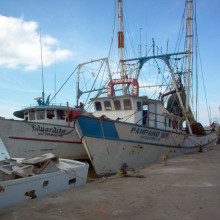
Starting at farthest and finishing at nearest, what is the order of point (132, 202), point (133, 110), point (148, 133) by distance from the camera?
point (133, 110), point (148, 133), point (132, 202)

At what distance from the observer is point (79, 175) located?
5.87 m

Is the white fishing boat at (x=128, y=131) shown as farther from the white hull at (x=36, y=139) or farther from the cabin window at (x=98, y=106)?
the white hull at (x=36, y=139)

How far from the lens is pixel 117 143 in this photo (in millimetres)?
8938

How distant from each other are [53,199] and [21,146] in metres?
7.10

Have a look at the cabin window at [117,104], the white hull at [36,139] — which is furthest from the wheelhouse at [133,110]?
the white hull at [36,139]

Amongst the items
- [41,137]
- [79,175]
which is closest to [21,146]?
[41,137]

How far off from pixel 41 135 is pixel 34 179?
270 inches

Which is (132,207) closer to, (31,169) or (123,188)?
(123,188)

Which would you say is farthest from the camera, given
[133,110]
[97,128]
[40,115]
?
[40,115]

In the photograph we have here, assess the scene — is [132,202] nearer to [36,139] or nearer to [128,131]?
[128,131]

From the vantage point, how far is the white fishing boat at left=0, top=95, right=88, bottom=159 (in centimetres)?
1059

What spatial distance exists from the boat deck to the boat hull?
9.39ft

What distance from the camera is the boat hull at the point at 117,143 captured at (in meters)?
8.47

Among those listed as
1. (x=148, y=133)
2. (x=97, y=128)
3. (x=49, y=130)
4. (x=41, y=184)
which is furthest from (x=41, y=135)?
(x=41, y=184)
